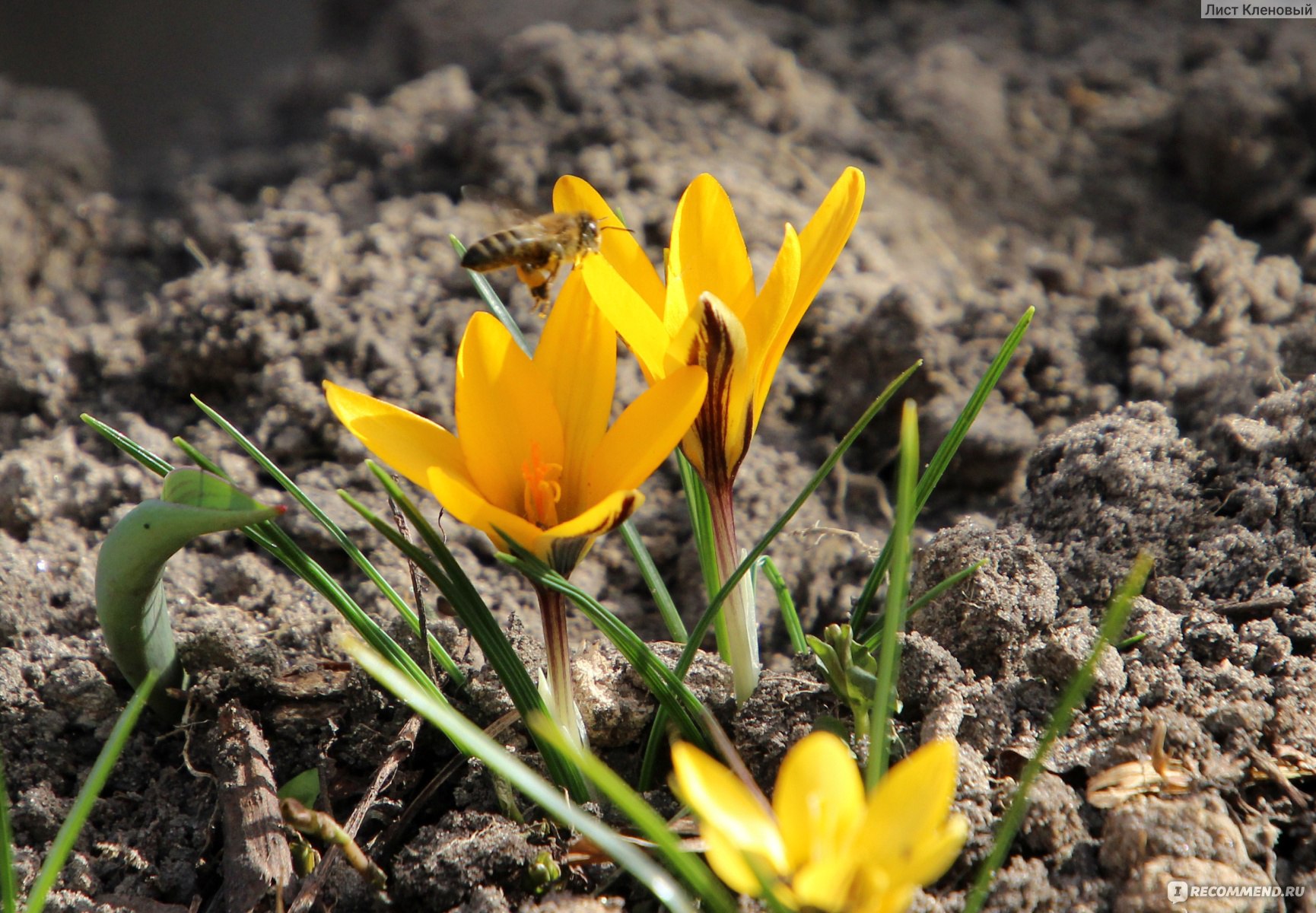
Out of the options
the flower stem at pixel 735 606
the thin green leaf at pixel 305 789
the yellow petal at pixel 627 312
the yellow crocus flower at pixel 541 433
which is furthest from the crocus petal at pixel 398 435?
the thin green leaf at pixel 305 789

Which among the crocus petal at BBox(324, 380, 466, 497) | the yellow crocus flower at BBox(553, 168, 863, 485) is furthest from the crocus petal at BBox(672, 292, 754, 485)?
the crocus petal at BBox(324, 380, 466, 497)

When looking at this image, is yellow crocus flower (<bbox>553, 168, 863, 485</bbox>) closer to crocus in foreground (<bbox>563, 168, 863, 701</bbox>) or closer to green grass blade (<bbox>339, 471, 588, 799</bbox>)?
crocus in foreground (<bbox>563, 168, 863, 701</bbox>)

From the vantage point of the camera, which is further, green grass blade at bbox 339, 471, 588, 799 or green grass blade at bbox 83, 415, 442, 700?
green grass blade at bbox 83, 415, 442, 700

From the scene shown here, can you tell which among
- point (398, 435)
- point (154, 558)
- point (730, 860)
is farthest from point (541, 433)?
point (730, 860)

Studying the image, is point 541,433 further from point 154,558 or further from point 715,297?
point 154,558

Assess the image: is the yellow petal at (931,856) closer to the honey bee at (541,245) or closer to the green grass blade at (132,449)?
the honey bee at (541,245)

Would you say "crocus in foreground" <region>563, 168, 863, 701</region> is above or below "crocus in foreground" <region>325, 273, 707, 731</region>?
above
